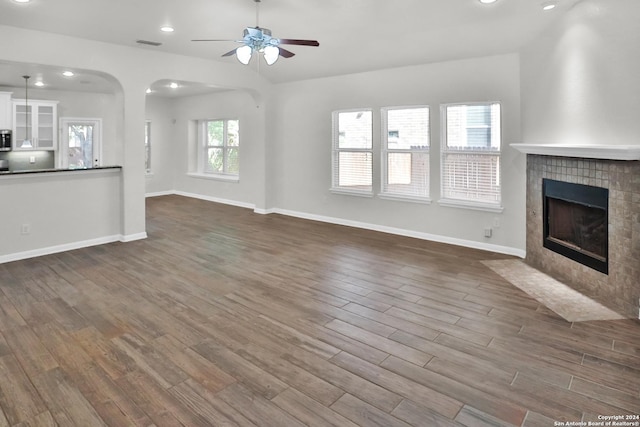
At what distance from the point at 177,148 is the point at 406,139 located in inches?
272

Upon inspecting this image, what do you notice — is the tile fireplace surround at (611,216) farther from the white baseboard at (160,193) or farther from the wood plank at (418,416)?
the white baseboard at (160,193)

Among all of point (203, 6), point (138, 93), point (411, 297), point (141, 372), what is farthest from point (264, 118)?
point (141, 372)

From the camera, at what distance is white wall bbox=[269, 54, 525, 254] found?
17.6 ft

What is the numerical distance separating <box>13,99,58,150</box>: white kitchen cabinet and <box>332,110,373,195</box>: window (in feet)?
20.6

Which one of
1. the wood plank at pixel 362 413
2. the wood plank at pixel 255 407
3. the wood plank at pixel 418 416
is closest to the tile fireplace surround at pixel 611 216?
the wood plank at pixel 418 416

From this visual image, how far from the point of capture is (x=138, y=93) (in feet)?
19.4

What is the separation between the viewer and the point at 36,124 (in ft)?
28.1

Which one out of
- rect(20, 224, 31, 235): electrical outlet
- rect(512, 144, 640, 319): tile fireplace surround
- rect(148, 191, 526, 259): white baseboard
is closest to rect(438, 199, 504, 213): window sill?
rect(148, 191, 526, 259): white baseboard

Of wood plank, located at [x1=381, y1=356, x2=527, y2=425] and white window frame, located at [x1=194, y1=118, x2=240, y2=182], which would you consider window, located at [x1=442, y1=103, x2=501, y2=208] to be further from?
white window frame, located at [x1=194, y1=118, x2=240, y2=182]

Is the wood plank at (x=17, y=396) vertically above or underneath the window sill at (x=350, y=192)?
underneath

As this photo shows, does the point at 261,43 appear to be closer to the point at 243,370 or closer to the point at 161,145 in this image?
the point at 243,370

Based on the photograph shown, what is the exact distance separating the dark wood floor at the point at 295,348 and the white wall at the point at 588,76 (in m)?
1.72

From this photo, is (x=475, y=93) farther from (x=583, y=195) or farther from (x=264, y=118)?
(x=264, y=118)

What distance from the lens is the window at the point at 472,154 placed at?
5543 mm
